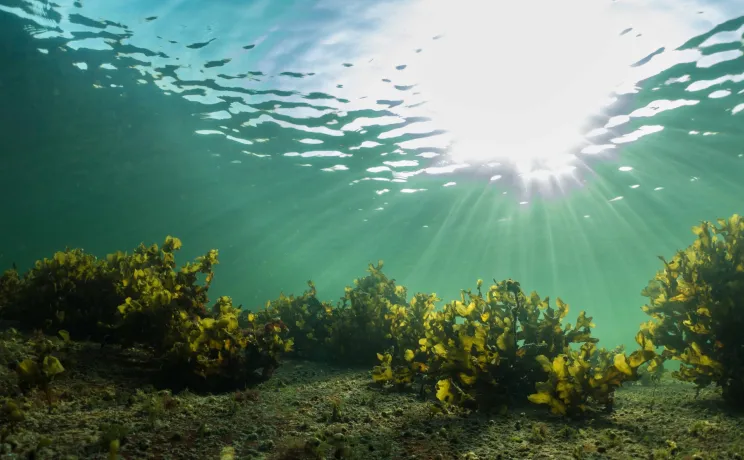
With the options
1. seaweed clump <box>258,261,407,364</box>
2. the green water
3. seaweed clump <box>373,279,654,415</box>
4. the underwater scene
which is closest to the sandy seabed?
the underwater scene

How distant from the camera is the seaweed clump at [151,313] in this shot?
4.47m

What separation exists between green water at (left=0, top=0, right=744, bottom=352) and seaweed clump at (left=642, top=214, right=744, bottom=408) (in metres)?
7.32

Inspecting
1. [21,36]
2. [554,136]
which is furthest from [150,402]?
[554,136]

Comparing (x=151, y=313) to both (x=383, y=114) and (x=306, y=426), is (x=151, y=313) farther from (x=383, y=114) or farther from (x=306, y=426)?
(x=383, y=114)

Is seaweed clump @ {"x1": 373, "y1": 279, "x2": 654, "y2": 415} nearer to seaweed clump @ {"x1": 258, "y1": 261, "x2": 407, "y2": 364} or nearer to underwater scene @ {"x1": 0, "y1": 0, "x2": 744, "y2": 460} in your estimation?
underwater scene @ {"x1": 0, "y1": 0, "x2": 744, "y2": 460}

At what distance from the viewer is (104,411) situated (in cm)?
324

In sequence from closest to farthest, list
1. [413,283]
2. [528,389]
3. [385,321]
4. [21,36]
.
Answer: [528,389]
[385,321]
[21,36]
[413,283]

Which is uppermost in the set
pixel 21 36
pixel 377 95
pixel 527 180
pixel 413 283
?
pixel 21 36

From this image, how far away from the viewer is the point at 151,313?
4.66 metres

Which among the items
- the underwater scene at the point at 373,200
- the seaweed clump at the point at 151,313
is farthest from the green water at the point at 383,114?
the seaweed clump at the point at 151,313

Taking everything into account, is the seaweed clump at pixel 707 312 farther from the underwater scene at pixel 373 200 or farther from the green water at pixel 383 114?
the green water at pixel 383 114

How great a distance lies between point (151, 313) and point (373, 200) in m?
20.0

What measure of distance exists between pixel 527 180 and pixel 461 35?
11719 mm

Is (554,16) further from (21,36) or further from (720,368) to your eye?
(21,36)
